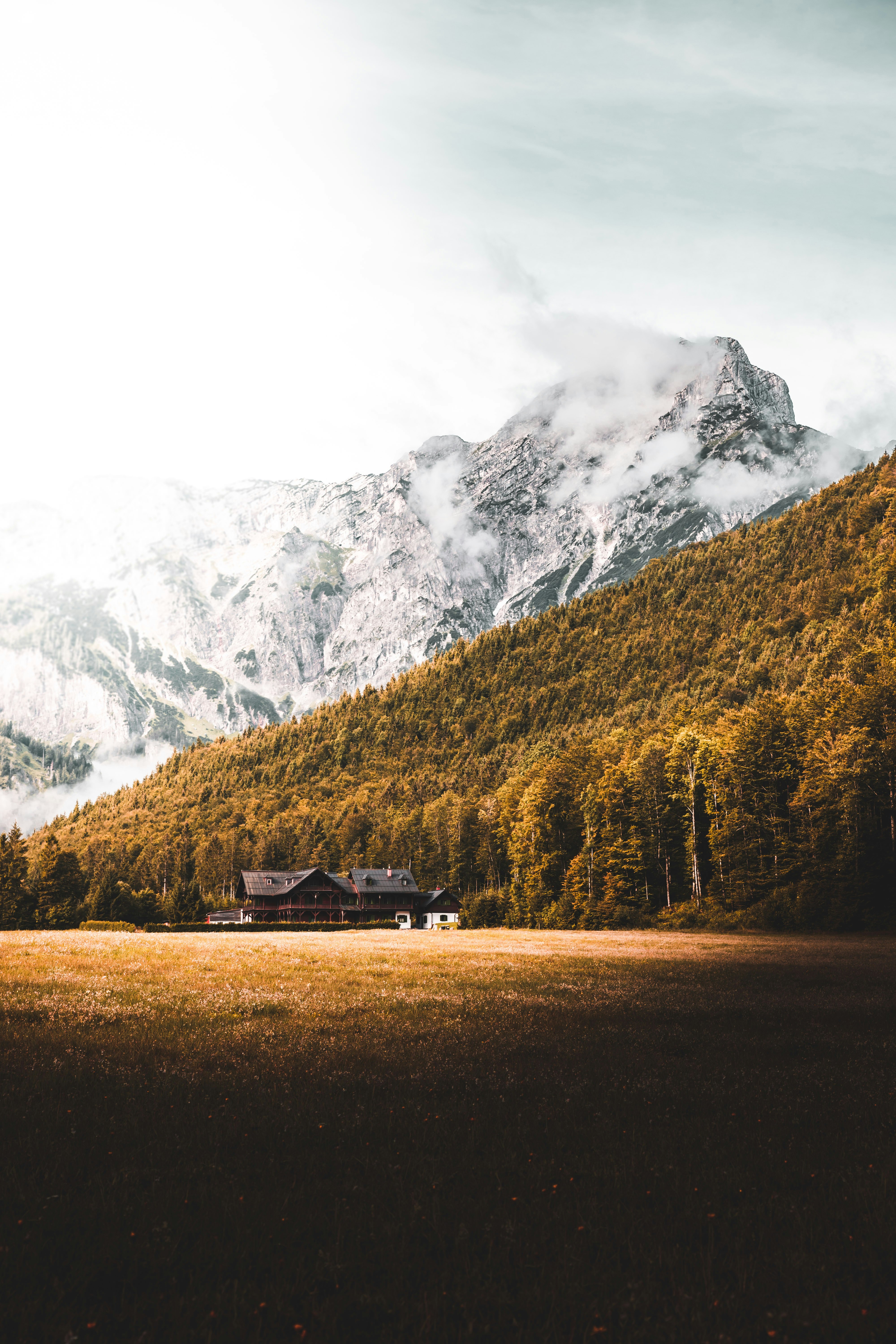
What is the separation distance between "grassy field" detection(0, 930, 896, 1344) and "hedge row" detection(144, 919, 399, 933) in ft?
264

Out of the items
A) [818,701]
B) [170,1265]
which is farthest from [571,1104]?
[818,701]

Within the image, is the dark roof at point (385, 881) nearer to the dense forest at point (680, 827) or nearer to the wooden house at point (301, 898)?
the wooden house at point (301, 898)

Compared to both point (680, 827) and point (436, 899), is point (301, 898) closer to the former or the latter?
point (436, 899)

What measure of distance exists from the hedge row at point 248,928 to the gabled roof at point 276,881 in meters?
25.4

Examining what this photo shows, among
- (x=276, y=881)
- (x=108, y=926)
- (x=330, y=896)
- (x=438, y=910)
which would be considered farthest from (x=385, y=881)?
(x=108, y=926)

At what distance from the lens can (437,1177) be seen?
946 cm

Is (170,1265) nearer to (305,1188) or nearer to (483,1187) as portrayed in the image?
(305,1188)

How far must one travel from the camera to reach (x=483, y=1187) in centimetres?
927

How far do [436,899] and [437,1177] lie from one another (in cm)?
14212

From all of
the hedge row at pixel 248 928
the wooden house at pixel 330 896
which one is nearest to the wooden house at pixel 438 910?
the wooden house at pixel 330 896

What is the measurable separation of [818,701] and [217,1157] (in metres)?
92.7

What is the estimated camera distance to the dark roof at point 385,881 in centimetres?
14850

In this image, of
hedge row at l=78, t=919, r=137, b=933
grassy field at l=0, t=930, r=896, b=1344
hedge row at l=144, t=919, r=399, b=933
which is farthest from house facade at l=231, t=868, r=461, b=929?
grassy field at l=0, t=930, r=896, b=1344

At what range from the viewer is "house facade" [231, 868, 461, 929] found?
475ft
